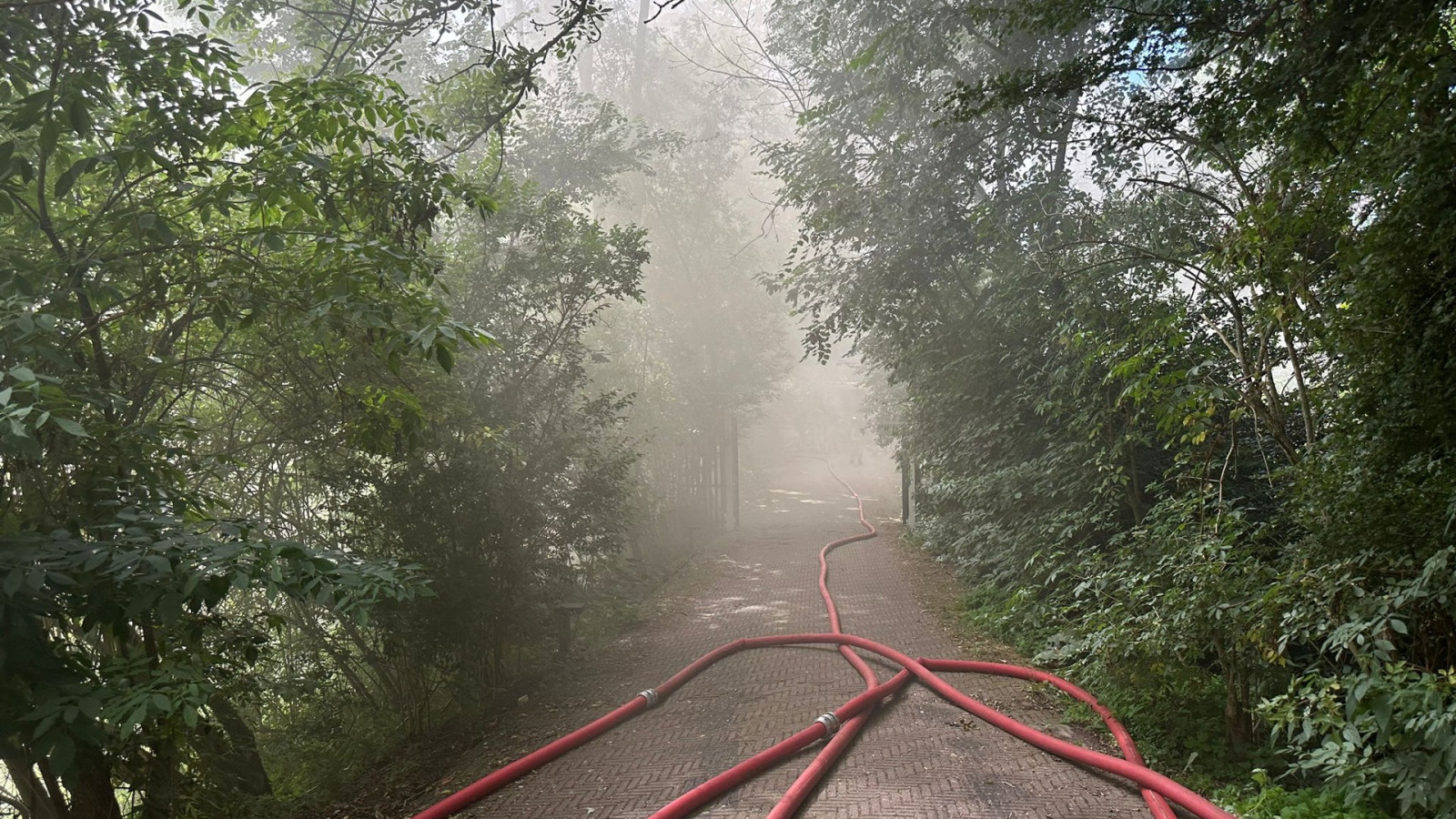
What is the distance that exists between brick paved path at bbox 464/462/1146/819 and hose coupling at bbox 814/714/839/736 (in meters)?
0.21

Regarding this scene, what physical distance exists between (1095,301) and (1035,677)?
4165 mm

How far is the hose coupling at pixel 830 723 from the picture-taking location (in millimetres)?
6184

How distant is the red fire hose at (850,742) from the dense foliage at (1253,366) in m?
0.59

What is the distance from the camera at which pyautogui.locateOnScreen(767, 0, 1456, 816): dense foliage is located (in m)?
3.97

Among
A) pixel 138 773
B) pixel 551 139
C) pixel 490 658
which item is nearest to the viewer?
pixel 138 773

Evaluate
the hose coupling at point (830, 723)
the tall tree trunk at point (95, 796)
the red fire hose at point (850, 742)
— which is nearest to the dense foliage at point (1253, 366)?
the red fire hose at point (850, 742)

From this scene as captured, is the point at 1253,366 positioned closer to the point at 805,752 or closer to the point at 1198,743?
the point at 1198,743

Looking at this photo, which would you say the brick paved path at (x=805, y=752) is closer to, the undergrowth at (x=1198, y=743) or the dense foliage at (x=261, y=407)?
the undergrowth at (x=1198, y=743)

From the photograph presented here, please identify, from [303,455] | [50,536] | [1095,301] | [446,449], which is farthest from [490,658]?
[1095,301]

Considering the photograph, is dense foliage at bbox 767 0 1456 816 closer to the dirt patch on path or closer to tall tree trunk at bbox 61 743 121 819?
the dirt patch on path

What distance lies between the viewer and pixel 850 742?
242 inches

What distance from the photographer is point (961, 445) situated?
14.0 m

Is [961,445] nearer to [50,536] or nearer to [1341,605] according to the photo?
[1341,605]

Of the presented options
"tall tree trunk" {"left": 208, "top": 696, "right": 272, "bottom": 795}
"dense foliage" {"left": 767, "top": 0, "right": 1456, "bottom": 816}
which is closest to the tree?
"tall tree trunk" {"left": 208, "top": 696, "right": 272, "bottom": 795}
